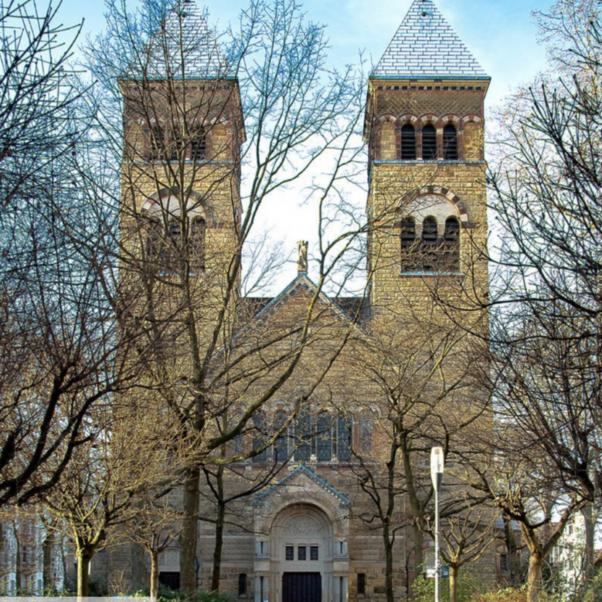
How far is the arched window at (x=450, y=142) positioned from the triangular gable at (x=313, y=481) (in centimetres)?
1332

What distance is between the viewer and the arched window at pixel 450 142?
43.3m

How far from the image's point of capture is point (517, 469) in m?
20.1

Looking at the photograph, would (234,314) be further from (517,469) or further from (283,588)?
(283,588)

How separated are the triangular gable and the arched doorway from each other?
0.99 metres

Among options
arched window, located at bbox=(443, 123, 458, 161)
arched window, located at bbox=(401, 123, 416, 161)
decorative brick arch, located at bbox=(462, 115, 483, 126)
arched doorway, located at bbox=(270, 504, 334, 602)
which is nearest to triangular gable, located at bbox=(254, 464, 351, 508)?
arched doorway, located at bbox=(270, 504, 334, 602)

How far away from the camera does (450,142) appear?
43.3m

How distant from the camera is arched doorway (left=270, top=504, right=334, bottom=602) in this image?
Answer: 130 ft

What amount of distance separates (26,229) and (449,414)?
2021 centimetres

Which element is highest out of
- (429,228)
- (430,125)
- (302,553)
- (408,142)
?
(430,125)

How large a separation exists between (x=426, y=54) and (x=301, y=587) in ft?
70.1

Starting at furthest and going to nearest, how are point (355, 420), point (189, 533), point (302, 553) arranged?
point (302, 553), point (355, 420), point (189, 533)

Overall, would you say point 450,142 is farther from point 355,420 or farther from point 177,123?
point 177,123

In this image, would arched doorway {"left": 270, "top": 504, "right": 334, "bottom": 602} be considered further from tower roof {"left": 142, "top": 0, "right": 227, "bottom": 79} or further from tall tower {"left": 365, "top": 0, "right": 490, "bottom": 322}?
tower roof {"left": 142, "top": 0, "right": 227, "bottom": 79}

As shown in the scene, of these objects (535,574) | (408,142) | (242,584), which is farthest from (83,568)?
(408,142)
